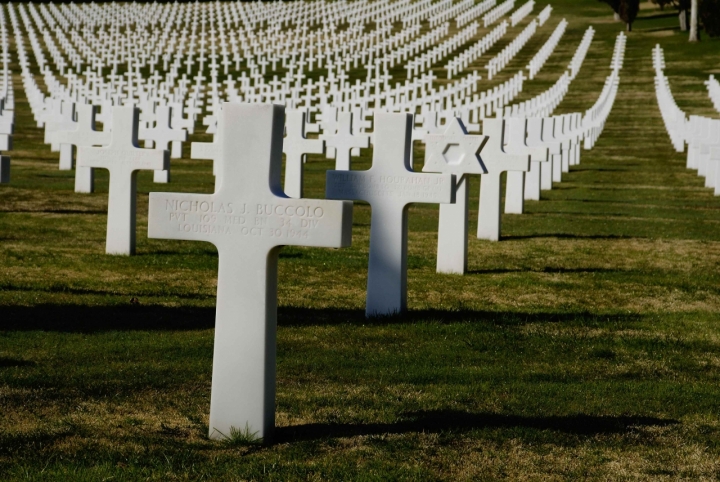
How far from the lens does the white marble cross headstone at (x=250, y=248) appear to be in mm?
5262

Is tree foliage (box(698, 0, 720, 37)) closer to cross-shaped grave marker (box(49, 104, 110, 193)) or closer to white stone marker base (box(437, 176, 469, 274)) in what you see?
cross-shaped grave marker (box(49, 104, 110, 193))

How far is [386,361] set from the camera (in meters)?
6.94

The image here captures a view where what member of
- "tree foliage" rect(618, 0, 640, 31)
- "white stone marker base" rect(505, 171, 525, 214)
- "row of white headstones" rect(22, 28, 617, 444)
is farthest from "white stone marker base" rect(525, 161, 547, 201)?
"tree foliage" rect(618, 0, 640, 31)

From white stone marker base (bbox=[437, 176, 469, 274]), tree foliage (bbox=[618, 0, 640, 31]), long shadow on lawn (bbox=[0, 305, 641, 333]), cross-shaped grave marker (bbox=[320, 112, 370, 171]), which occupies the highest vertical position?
tree foliage (bbox=[618, 0, 640, 31])

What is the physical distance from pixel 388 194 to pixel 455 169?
208cm

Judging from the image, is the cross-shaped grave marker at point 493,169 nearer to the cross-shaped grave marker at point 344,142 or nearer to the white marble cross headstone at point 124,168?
the white marble cross headstone at point 124,168

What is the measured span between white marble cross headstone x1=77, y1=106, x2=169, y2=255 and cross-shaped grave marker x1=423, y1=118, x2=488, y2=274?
2655 millimetres

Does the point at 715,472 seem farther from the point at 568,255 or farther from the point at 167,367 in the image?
the point at 568,255

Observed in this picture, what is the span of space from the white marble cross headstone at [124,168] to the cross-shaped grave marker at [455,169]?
265 cm

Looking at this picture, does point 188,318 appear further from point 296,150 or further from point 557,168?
point 557,168

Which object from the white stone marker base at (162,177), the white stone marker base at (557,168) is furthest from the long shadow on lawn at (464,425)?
the white stone marker base at (557,168)

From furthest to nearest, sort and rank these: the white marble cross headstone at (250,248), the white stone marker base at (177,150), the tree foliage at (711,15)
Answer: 1. the tree foliage at (711,15)
2. the white stone marker base at (177,150)
3. the white marble cross headstone at (250,248)

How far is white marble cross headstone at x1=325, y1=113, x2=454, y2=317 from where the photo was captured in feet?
27.6

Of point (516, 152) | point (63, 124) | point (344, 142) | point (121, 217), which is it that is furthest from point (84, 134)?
point (63, 124)
